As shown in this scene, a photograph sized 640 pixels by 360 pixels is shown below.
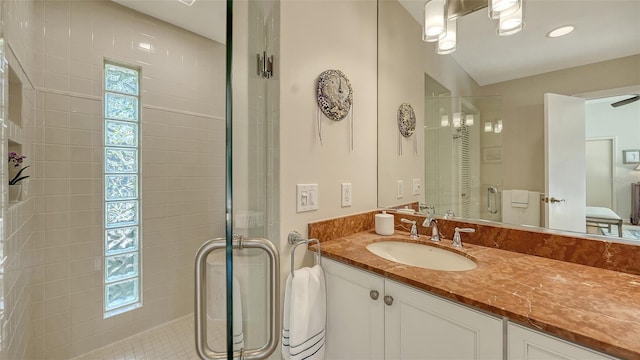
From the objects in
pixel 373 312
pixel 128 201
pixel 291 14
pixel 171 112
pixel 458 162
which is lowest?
pixel 373 312

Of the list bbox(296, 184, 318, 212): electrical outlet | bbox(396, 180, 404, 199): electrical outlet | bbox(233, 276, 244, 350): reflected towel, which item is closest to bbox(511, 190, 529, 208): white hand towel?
bbox(396, 180, 404, 199): electrical outlet

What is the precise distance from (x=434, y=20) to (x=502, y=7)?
1.04 ft

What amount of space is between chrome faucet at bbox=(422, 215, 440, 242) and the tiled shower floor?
1815mm

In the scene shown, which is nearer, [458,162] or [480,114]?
[480,114]

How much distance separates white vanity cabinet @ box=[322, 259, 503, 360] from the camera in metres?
0.67

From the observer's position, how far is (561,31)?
1.01m

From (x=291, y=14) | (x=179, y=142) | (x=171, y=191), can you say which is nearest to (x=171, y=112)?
(x=179, y=142)

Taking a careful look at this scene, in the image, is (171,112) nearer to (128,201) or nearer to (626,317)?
(128,201)

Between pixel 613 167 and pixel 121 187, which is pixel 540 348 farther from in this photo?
pixel 121 187

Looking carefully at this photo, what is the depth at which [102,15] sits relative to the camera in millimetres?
1711

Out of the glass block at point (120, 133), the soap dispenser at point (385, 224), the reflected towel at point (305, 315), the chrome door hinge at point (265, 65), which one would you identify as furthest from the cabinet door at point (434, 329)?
the glass block at point (120, 133)

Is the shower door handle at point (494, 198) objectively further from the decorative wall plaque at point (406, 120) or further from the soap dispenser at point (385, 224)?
the decorative wall plaque at point (406, 120)

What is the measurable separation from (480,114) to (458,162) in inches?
10.8

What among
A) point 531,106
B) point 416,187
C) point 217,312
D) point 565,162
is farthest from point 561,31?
point 217,312
